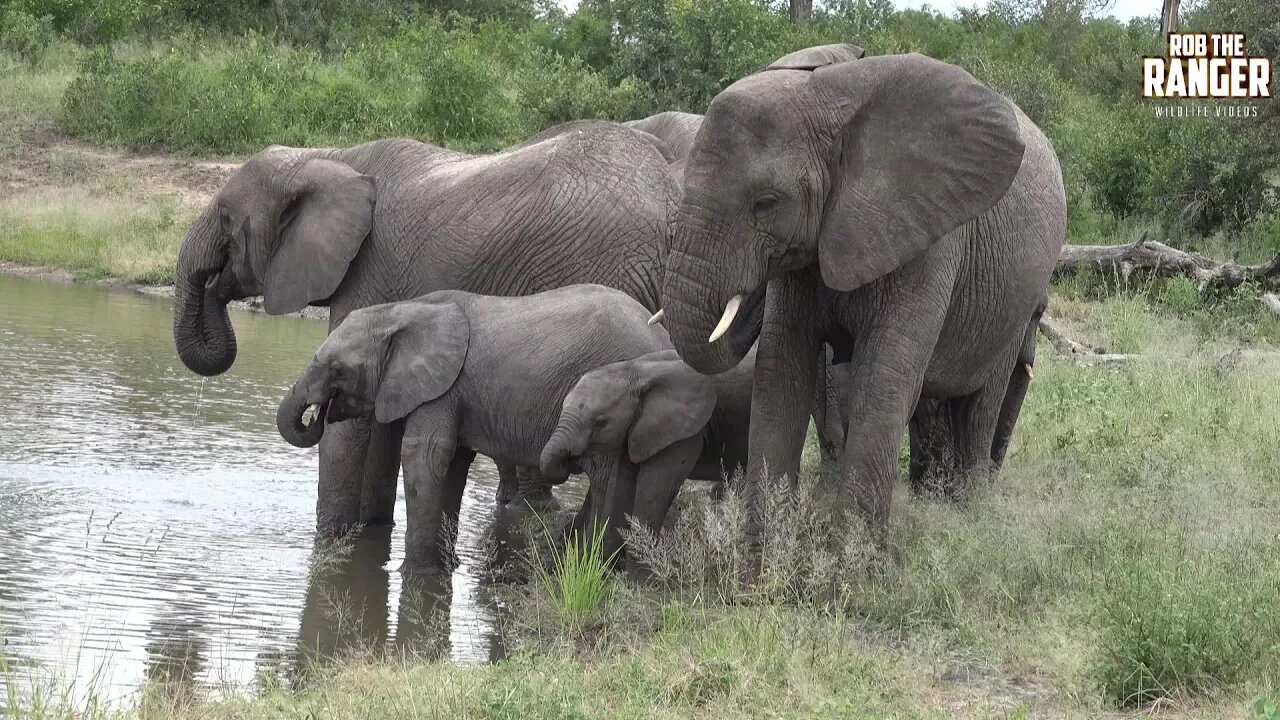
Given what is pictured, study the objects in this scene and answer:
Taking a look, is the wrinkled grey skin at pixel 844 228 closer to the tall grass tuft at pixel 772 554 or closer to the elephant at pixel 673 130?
the tall grass tuft at pixel 772 554

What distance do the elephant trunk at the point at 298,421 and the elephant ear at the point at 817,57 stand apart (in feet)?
8.49

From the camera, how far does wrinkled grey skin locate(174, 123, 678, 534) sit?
27.4 ft

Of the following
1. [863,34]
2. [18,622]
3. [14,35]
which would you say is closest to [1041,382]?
[18,622]

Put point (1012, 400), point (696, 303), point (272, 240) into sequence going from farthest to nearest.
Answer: point (272, 240), point (1012, 400), point (696, 303)

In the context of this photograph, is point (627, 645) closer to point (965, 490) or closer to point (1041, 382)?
point (965, 490)

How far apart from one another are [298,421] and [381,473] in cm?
69

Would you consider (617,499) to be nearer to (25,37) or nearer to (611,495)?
(611,495)

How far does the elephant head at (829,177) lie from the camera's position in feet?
19.6

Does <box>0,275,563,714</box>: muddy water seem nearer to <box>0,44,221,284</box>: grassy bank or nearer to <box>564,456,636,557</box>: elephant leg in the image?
<box>564,456,636,557</box>: elephant leg

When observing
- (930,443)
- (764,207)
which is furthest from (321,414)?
(930,443)

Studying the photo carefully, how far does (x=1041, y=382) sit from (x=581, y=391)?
4.42 meters

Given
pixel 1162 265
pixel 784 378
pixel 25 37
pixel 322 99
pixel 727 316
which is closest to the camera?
pixel 727 316

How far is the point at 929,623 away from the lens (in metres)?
5.85

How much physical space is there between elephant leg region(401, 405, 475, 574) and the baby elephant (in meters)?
0.65
